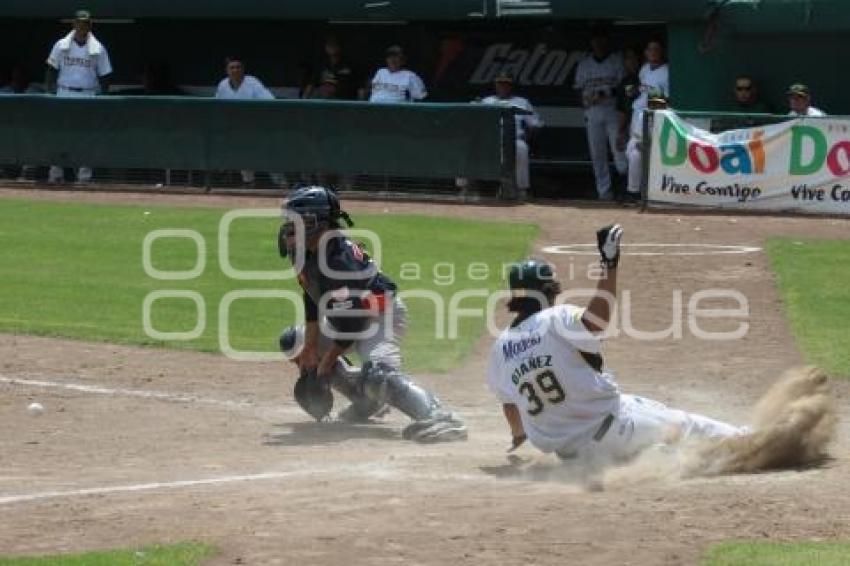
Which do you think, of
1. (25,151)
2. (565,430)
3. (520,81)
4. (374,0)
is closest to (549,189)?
(520,81)

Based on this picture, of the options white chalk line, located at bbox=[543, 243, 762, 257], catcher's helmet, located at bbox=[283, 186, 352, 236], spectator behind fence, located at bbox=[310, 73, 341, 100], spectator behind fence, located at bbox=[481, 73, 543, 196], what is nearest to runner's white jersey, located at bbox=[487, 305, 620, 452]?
catcher's helmet, located at bbox=[283, 186, 352, 236]

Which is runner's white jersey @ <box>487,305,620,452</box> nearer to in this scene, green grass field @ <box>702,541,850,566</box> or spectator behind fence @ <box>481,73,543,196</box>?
green grass field @ <box>702,541,850,566</box>

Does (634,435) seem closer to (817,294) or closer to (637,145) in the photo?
(817,294)

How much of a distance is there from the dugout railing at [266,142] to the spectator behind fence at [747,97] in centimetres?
298

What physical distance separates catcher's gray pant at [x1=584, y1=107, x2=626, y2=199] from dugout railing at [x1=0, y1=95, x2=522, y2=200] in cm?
144

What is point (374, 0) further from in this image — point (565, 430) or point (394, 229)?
point (565, 430)

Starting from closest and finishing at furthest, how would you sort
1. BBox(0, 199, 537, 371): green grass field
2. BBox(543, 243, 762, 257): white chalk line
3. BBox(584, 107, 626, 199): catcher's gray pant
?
BBox(0, 199, 537, 371): green grass field < BBox(543, 243, 762, 257): white chalk line < BBox(584, 107, 626, 199): catcher's gray pant

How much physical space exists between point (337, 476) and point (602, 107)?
14846 mm

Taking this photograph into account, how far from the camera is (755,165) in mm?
20703

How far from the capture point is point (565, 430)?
8.99 meters

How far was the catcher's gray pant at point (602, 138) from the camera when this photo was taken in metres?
23.0

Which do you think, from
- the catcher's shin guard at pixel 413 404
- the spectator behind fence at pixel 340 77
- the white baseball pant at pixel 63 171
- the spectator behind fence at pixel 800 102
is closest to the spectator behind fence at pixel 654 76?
the spectator behind fence at pixel 800 102

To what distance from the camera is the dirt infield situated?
24.0ft

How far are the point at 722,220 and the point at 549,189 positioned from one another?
421 cm
